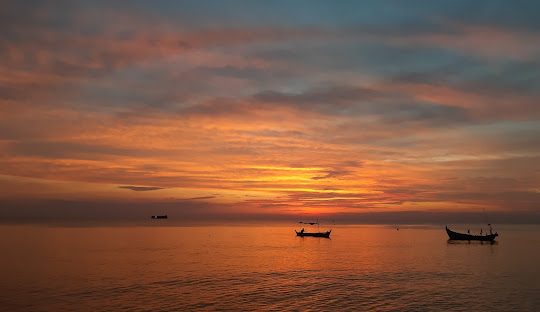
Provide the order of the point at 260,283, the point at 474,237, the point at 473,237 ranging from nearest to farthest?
the point at 260,283 → the point at 474,237 → the point at 473,237

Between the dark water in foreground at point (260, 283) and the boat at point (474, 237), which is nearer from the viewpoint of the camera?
the dark water in foreground at point (260, 283)

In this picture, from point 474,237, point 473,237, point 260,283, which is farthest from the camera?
point 473,237

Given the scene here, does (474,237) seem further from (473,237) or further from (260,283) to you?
(260,283)

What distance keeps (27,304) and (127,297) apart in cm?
1023

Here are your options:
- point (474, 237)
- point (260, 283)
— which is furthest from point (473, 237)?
point (260, 283)

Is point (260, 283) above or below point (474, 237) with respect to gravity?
below

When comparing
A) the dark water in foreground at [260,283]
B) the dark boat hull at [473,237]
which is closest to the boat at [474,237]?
the dark boat hull at [473,237]

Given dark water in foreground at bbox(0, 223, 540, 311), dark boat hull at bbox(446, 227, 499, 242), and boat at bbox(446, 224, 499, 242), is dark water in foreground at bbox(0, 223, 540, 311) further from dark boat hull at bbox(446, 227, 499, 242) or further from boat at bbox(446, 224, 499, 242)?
dark boat hull at bbox(446, 227, 499, 242)

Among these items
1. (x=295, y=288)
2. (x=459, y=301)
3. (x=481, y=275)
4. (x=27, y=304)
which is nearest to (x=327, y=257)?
(x=481, y=275)

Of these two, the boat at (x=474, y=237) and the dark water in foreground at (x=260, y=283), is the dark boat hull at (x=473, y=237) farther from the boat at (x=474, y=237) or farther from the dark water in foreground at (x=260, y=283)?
the dark water in foreground at (x=260, y=283)

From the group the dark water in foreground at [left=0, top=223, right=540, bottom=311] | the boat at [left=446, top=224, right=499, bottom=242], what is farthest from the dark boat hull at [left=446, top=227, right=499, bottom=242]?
the dark water in foreground at [left=0, top=223, right=540, bottom=311]

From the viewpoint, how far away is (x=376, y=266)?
74750 millimetres

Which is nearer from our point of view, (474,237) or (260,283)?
(260,283)

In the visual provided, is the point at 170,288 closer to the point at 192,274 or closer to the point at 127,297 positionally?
the point at 127,297
